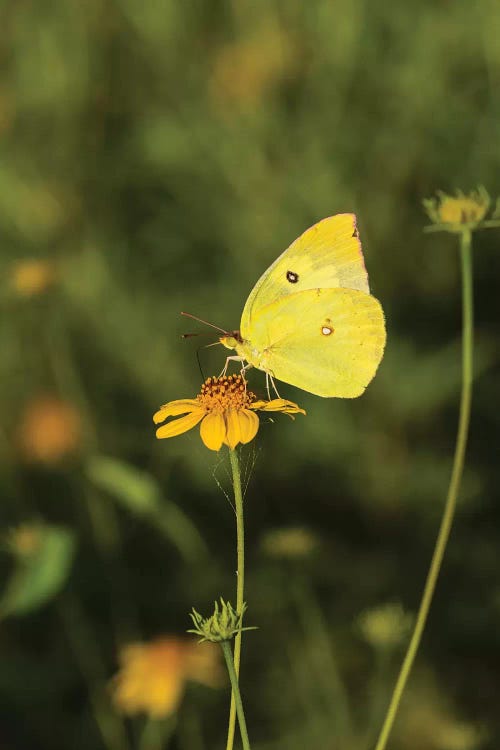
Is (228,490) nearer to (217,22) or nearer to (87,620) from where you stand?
(87,620)

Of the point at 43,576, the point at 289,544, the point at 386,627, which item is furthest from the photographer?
the point at 289,544

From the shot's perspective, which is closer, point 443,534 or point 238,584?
point 238,584

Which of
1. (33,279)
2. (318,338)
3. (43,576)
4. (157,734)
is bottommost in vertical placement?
(157,734)

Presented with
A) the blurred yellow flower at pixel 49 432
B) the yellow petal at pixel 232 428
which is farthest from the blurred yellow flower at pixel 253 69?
the yellow petal at pixel 232 428

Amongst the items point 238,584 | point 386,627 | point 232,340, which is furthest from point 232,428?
point 386,627

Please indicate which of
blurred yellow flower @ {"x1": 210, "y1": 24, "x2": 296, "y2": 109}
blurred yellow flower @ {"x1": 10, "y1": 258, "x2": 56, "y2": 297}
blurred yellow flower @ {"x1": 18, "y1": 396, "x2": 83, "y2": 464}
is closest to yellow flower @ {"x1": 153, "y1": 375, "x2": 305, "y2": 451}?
blurred yellow flower @ {"x1": 10, "y1": 258, "x2": 56, "y2": 297}

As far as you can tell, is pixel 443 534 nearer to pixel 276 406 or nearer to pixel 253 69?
pixel 276 406

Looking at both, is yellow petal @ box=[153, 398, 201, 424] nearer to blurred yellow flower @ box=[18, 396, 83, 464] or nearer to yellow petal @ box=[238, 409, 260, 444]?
yellow petal @ box=[238, 409, 260, 444]

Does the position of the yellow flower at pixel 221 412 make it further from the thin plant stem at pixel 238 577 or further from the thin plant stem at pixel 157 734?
the thin plant stem at pixel 157 734
